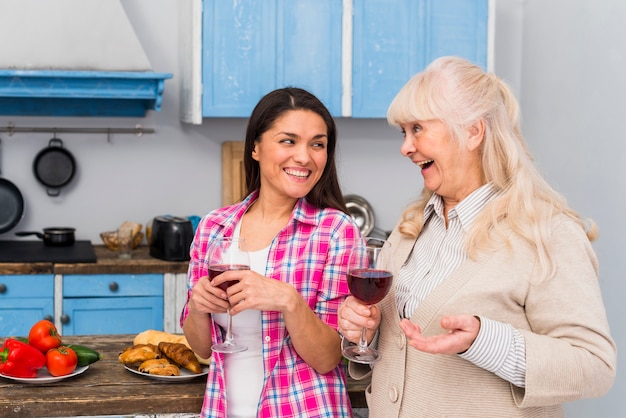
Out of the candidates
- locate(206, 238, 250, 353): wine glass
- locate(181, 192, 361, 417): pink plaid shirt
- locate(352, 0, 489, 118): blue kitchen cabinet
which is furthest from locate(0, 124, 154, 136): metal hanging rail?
locate(206, 238, 250, 353): wine glass

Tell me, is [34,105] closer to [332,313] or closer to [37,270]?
[37,270]

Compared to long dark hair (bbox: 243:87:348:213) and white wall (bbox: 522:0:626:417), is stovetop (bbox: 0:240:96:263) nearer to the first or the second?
long dark hair (bbox: 243:87:348:213)

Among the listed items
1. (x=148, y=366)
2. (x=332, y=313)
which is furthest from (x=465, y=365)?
(x=148, y=366)

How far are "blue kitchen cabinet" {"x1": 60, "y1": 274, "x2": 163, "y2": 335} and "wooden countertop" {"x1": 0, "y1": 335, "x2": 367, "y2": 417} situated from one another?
5.58 ft

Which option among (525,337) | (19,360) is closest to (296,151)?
(525,337)

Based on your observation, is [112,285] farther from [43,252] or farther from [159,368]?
[159,368]

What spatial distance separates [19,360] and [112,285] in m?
1.80

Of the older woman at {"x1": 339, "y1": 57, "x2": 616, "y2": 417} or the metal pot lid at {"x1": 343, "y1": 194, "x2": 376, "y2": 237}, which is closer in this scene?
the older woman at {"x1": 339, "y1": 57, "x2": 616, "y2": 417}

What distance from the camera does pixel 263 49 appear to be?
155 inches

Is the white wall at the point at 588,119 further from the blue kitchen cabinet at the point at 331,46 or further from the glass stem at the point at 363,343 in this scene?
the glass stem at the point at 363,343

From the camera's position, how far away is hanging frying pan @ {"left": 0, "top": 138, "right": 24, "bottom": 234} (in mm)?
4148

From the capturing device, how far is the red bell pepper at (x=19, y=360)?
1.95 metres

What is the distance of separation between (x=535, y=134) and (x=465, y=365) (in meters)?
2.95

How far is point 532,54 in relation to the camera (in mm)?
4410
